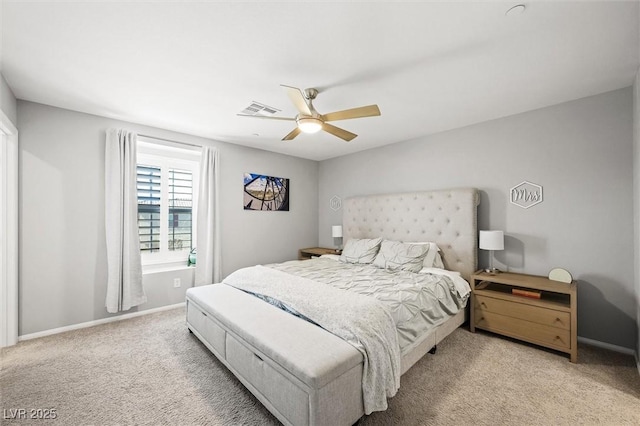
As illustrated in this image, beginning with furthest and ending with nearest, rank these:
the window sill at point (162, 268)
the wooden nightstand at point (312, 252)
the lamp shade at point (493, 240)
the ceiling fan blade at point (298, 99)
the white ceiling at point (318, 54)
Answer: the wooden nightstand at point (312, 252) → the window sill at point (162, 268) → the lamp shade at point (493, 240) → the ceiling fan blade at point (298, 99) → the white ceiling at point (318, 54)

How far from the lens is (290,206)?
17.1 ft

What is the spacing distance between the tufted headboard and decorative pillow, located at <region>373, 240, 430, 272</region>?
1.19 ft

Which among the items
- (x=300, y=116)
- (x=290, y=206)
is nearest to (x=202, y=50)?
(x=300, y=116)

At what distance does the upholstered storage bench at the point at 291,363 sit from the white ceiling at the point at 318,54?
2038 millimetres

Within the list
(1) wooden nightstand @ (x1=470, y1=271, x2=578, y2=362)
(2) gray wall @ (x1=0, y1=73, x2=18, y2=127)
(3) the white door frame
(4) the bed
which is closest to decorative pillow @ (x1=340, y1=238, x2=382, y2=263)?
(4) the bed

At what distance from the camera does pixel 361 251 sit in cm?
395

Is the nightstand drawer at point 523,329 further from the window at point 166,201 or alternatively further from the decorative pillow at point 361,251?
the window at point 166,201

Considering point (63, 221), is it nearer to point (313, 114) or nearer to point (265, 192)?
point (265, 192)

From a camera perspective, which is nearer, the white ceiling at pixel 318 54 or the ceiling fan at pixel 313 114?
the white ceiling at pixel 318 54

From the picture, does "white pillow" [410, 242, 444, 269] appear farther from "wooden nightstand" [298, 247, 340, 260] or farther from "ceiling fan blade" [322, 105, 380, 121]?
"ceiling fan blade" [322, 105, 380, 121]

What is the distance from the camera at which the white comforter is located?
1665 millimetres

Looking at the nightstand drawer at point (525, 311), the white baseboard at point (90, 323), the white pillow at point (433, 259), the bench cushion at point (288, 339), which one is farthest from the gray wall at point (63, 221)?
the nightstand drawer at point (525, 311)

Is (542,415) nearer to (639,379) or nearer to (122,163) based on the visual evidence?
(639,379)

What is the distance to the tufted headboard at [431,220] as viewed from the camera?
336 cm
